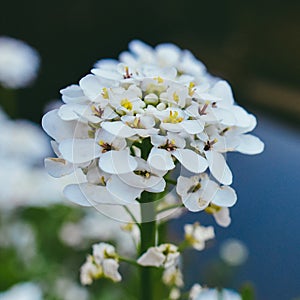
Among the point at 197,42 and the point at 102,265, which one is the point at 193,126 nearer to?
the point at 102,265

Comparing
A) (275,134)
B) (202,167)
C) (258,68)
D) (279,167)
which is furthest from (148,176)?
(258,68)

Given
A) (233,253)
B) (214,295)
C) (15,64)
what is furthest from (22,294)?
(15,64)

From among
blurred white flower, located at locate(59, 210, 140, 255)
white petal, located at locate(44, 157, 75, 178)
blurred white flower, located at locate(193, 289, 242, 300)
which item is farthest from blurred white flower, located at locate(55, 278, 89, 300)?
white petal, located at locate(44, 157, 75, 178)

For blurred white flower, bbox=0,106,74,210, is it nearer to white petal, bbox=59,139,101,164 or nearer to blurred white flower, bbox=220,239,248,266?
blurred white flower, bbox=220,239,248,266

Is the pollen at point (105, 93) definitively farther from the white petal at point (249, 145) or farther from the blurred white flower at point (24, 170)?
the blurred white flower at point (24, 170)

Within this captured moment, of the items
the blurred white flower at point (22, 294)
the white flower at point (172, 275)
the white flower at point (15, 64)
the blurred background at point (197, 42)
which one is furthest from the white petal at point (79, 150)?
the white flower at point (15, 64)

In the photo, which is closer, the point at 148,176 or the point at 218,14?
the point at 148,176

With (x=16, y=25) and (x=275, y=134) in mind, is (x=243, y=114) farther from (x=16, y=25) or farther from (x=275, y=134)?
(x=16, y=25)
